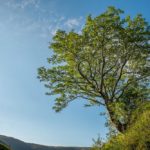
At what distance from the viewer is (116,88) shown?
37.4 meters

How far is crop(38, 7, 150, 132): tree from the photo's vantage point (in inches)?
1276

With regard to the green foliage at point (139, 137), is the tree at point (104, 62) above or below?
above

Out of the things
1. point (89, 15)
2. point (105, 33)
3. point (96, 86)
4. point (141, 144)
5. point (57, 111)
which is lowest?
point (141, 144)

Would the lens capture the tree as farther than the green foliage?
Yes

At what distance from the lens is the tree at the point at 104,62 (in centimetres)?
3241

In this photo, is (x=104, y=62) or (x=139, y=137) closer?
(x=139, y=137)

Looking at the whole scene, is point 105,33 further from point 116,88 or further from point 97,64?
point 116,88

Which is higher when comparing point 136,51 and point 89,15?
point 89,15

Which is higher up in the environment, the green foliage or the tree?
the tree

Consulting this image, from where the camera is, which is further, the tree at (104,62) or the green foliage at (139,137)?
the tree at (104,62)

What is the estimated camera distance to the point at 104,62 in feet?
109

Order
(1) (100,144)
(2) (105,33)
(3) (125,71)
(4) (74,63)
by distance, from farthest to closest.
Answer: (3) (125,71) < (4) (74,63) < (2) (105,33) < (1) (100,144)

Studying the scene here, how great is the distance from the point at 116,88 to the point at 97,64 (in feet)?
16.4

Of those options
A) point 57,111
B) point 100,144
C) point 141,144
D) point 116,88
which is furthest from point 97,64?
point 141,144
